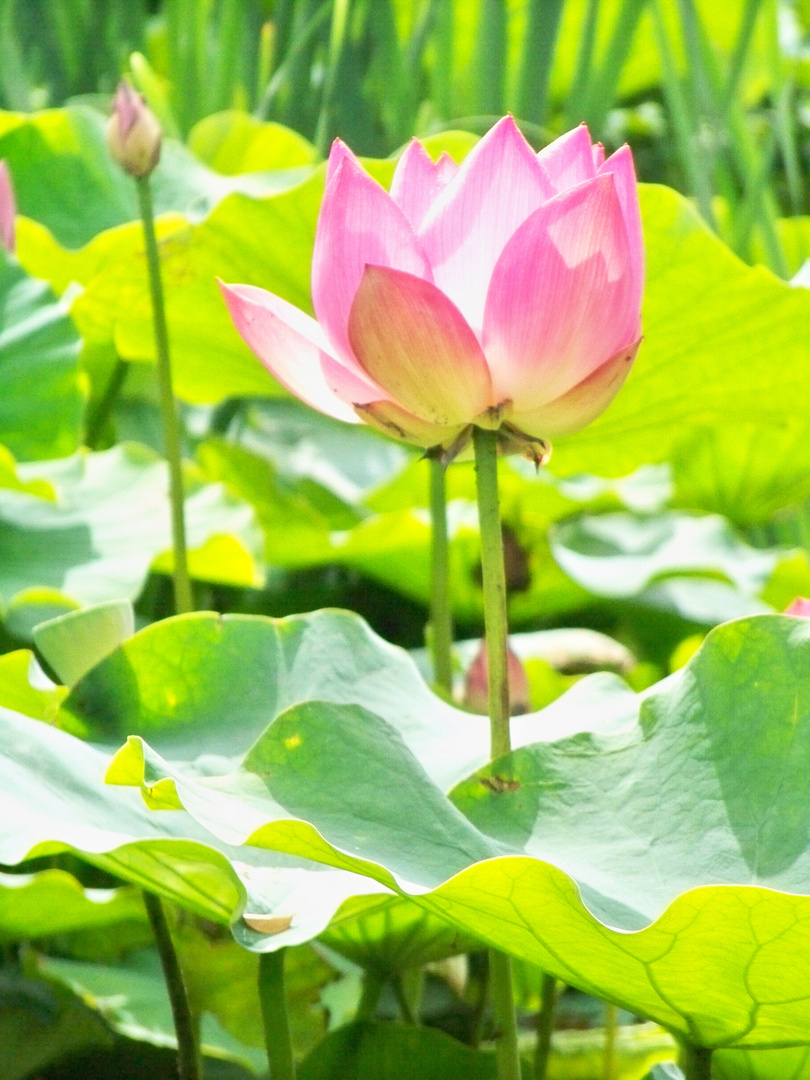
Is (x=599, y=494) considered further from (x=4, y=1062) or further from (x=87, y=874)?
(x=4, y=1062)

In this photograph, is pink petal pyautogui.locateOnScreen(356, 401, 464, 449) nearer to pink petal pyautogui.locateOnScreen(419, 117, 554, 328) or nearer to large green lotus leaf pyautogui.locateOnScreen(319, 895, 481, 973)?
pink petal pyautogui.locateOnScreen(419, 117, 554, 328)

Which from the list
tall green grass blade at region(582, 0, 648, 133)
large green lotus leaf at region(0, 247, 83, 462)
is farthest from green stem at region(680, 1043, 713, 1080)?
tall green grass blade at region(582, 0, 648, 133)

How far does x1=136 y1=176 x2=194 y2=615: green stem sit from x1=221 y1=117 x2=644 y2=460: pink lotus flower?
226 millimetres

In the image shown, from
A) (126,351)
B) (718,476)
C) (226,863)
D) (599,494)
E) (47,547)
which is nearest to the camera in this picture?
(226,863)

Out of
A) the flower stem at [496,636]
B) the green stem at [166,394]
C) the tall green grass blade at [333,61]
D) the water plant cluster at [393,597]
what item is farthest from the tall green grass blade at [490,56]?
the flower stem at [496,636]

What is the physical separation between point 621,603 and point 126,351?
0.52 metres

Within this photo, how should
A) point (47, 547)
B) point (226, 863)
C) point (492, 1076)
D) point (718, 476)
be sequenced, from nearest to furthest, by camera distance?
point (226, 863) → point (492, 1076) → point (47, 547) → point (718, 476)

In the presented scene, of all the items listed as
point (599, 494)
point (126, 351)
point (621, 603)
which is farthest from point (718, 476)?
point (126, 351)

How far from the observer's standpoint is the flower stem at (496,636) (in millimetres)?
455

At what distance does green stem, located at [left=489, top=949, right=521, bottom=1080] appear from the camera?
47 centimetres

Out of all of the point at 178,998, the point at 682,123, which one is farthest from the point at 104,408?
the point at 178,998

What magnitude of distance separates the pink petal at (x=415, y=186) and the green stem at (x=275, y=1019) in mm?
297

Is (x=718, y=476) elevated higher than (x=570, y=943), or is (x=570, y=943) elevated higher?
(x=570, y=943)

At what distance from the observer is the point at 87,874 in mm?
785
